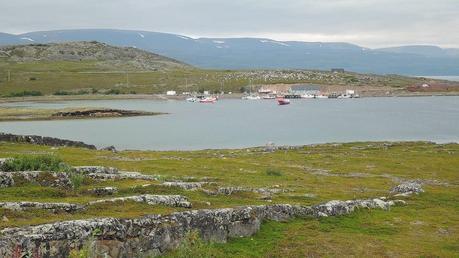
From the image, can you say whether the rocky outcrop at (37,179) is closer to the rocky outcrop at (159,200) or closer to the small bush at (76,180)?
the small bush at (76,180)

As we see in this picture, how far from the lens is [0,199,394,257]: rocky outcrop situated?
17.7 meters

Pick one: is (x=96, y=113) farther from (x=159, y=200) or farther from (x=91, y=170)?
(x=159, y=200)

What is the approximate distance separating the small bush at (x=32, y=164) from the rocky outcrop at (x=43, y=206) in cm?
862

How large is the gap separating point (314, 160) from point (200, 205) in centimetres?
4126

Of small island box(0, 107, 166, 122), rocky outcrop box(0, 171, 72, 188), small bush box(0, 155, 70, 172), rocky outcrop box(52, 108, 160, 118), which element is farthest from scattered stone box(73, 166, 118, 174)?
rocky outcrop box(52, 108, 160, 118)

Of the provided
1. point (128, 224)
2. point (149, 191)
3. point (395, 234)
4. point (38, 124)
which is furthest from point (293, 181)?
point (38, 124)

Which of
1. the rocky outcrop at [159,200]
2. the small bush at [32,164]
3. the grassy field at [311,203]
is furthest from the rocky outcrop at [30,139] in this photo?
the rocky outcrop at [159,200]

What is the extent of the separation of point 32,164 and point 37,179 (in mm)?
4041

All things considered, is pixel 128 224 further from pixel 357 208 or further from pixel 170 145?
pixel 170 145

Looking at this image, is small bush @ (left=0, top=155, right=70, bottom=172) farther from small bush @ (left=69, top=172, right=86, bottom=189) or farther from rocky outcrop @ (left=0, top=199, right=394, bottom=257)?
rocky outcrop @ (left=0, top=199, right=394, bottom=257)

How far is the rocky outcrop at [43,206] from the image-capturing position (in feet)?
68.5

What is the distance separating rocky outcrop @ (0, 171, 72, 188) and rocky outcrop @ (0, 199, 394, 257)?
7342 mm

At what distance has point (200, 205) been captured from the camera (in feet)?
85.3

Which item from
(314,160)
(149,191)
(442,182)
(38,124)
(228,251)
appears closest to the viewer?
(228,251)
